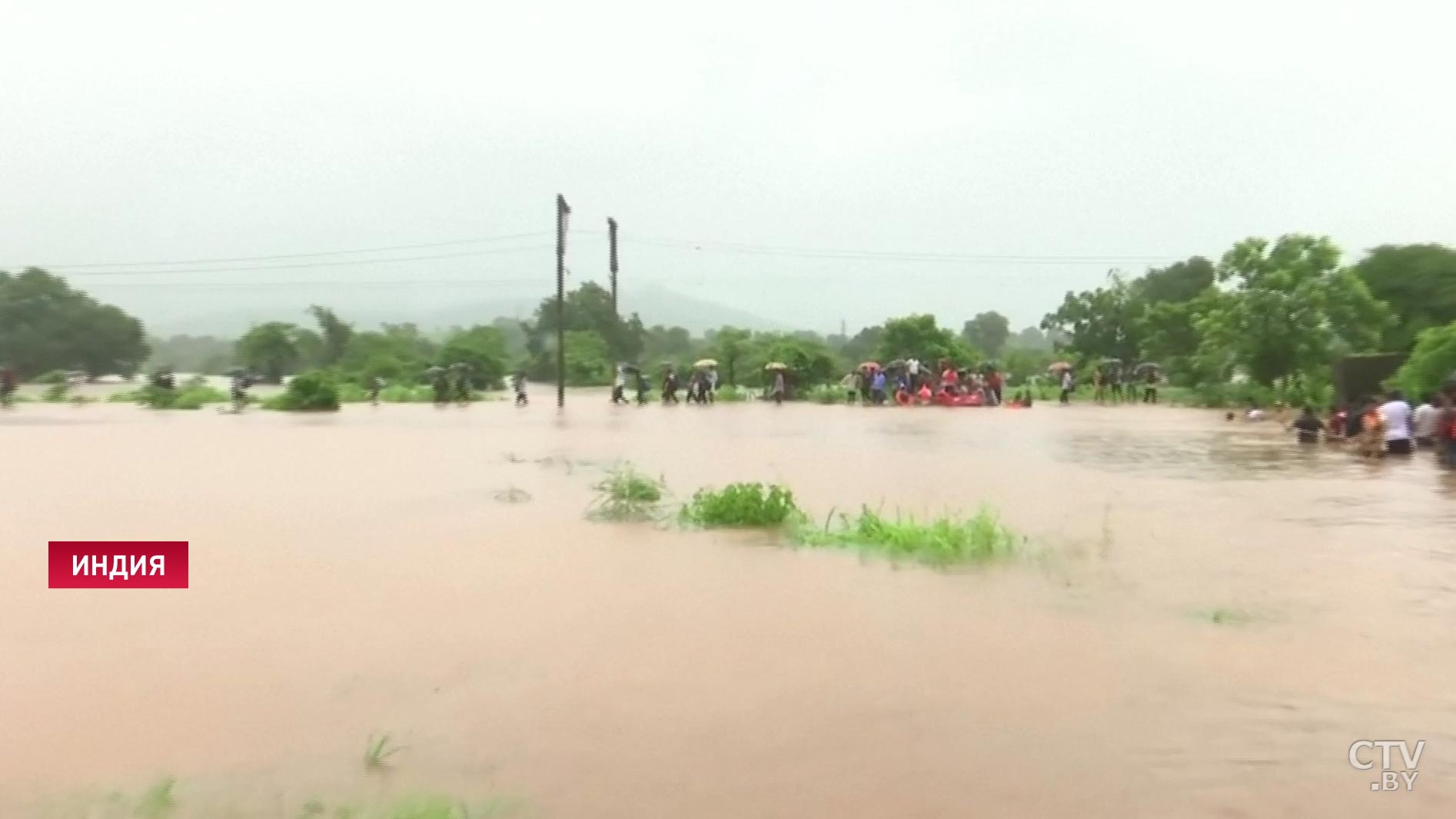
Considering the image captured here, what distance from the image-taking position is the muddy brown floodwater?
456 centimetres

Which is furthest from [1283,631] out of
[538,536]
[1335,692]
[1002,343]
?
[1002,343]

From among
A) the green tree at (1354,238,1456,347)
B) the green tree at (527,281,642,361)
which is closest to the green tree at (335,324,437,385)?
the green tree at (527,281,642,361)

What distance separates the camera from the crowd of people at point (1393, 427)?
15.2m

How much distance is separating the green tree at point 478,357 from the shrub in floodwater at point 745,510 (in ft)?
131

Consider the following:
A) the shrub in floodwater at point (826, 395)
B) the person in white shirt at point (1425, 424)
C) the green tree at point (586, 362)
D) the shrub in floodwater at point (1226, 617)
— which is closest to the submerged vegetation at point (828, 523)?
the shrub in floodwater at point (1226, 617)

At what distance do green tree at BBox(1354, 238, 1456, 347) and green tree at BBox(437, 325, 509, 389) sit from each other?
109 ft

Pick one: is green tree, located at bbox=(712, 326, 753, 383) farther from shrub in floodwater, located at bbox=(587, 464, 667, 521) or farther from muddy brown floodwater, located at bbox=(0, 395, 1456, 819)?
shrub in floodwater, located at bbox=(587, 464, 667, 521)

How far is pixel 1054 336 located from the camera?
5606 cm

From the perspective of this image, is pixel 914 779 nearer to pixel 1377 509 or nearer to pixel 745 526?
pixel 745 526

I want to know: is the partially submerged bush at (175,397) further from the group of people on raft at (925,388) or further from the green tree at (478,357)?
the group of people on raft at (925,388)

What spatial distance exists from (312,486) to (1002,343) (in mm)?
81529

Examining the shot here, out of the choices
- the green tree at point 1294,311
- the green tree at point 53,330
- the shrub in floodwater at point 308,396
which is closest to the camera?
the green tree at point 1294,311

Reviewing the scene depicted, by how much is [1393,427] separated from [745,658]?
542 inches

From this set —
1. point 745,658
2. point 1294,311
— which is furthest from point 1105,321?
point 745,658
